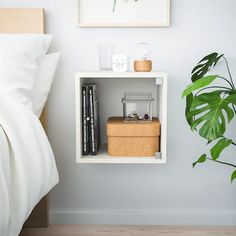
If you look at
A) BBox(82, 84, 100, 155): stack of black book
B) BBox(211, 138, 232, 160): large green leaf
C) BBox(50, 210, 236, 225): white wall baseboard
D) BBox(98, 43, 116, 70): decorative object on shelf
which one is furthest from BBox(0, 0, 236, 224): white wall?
BBox(211, 138, 232, 160): large green leaf

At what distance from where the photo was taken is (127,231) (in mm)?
2209

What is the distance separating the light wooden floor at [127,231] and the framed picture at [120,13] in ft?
3.51

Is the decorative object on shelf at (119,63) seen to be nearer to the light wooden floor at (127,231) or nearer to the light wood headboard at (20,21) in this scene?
the light wood headboard at (20,21)

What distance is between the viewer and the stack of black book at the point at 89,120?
2.02 m

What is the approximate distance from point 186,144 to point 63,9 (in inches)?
38.2

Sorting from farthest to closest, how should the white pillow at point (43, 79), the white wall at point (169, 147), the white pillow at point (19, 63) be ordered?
the white wall at point (169, 147) < the white pillow at point (43, 79) < the white pillow at point (19, 63)

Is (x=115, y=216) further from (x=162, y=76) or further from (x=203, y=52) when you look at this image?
(x=203, y=52)

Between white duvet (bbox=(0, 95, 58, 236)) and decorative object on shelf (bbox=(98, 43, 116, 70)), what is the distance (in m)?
0.55

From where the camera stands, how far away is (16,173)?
1457mm

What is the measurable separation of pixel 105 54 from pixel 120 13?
A: 26 cm

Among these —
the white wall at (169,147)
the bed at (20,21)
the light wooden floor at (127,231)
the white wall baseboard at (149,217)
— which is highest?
the bed at (20,21)

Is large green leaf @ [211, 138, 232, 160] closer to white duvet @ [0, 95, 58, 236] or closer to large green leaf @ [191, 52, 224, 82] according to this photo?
large green leaf @ [191, 52, 224, 82]

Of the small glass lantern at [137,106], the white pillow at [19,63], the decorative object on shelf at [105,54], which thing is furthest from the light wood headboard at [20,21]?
the small glass lantern at [137,106]

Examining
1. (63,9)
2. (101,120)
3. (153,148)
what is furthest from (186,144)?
(63,9)
